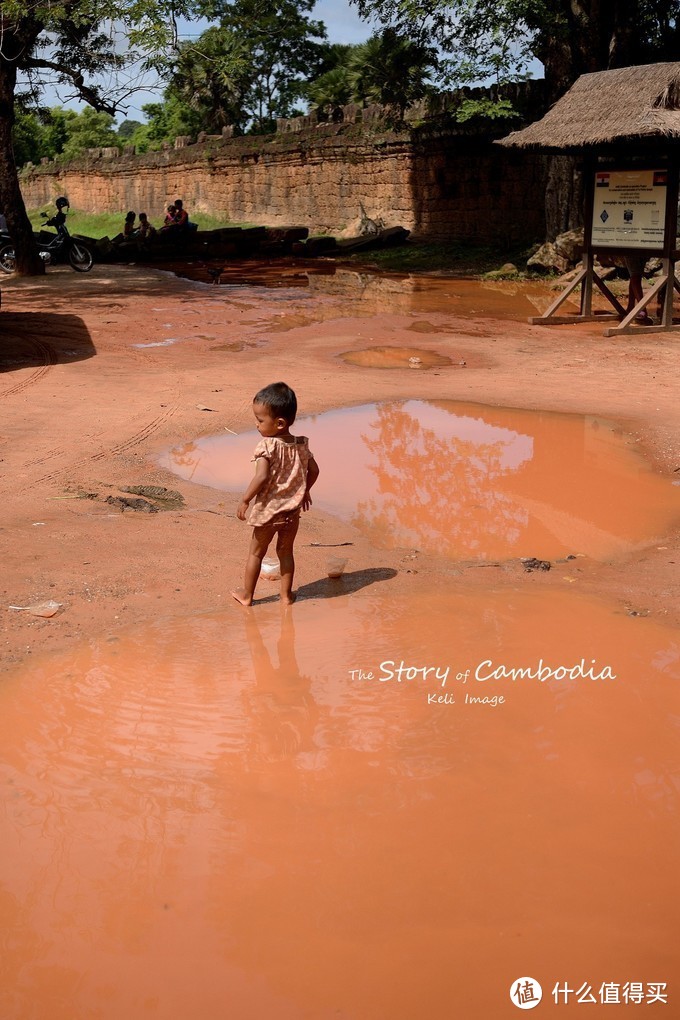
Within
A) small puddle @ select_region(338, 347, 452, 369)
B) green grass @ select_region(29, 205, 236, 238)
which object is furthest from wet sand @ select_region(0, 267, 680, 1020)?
green grass @ select_region(29, 205, 236, 238)

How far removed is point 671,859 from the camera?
2.76 m

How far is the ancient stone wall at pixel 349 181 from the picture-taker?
2209 centimetres

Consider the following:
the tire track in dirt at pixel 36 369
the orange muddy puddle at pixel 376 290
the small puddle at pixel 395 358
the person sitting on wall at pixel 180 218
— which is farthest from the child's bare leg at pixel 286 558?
the person sitting on wall at pixel 180 218

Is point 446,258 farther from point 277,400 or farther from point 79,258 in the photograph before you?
point 277,400

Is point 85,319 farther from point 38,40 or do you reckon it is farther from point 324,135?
point 324,135

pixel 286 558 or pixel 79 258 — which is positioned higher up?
pixel 79 258

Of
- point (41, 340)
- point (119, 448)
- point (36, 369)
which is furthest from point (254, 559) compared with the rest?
point (41, 340)

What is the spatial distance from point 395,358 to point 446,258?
11.9m

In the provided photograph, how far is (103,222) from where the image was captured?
37.5m

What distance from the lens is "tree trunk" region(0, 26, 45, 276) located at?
54.7 feet

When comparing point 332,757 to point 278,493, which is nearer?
point 332,757

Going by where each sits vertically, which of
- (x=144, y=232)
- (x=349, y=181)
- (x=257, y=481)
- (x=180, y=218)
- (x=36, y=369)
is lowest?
(x=36, y=369)

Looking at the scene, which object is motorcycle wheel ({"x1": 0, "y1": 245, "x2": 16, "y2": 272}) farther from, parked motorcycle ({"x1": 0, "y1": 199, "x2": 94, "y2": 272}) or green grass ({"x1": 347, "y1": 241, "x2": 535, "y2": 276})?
green grass ({"x1": 347, "y1": 241, "x2": 535, "y2": 276})

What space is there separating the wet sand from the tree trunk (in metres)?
12.9
